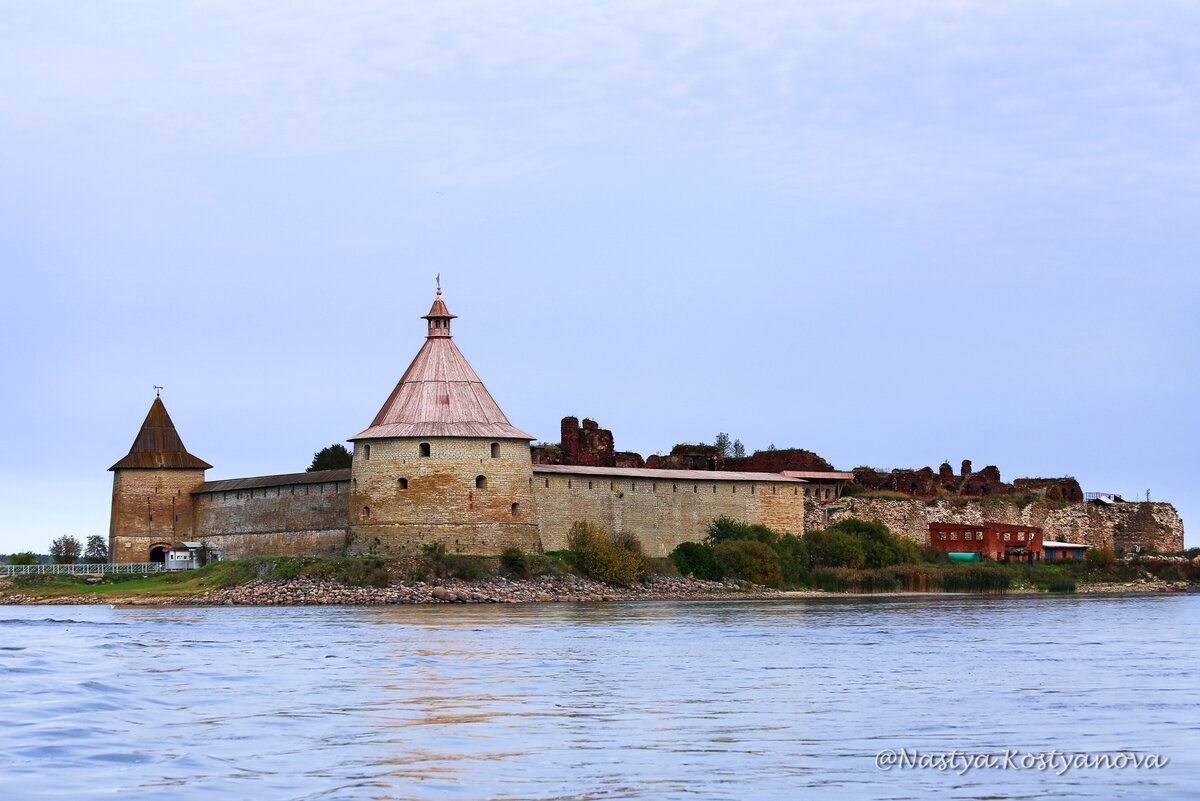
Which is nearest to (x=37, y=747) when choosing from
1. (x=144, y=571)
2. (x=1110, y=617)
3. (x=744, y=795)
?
(x=744, y=795)

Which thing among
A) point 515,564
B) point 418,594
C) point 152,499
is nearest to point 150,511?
point 152,499

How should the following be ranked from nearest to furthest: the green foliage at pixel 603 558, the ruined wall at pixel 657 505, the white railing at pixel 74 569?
1. the green foliage at pixel 603 558
2. the white railing at pixel 74 569
3. the ruined wall at pixel 657 505

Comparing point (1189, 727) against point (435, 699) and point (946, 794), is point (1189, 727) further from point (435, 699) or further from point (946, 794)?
point (435, 699)

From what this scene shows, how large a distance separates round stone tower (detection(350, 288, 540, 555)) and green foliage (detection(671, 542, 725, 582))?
382 cm

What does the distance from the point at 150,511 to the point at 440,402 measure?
10.8m

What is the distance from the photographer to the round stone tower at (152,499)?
145 ft

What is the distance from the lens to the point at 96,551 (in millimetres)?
47656

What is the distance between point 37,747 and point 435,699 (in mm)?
3654

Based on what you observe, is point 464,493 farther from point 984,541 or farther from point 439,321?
point 984,541

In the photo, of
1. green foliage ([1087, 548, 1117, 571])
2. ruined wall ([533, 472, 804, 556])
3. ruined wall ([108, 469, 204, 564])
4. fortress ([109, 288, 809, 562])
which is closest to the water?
fortress ([109, 288, 809, 562])

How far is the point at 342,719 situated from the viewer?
457 inches

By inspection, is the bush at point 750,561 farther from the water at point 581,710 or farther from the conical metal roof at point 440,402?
the water at point 581,710

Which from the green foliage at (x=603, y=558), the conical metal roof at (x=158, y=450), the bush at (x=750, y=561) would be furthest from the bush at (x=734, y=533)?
the conical metal roof at (x=158, y=450)

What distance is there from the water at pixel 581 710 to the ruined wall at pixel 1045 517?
83.6ft
